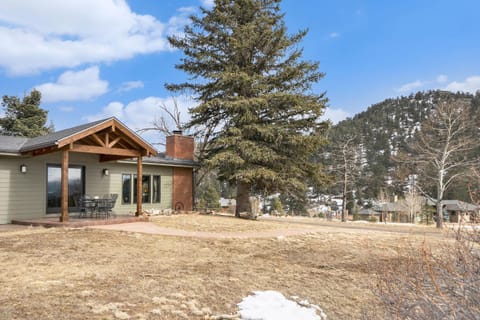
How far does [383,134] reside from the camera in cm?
5044

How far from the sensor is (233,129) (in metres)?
15.2

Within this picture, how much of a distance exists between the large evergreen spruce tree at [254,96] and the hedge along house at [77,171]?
3085 mm

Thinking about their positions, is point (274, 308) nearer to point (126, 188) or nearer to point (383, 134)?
point (126, 188)

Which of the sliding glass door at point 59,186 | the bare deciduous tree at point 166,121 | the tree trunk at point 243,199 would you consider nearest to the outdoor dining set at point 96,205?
the sliding glass door at point 59,186

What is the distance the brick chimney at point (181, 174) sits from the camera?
1678 centimetres

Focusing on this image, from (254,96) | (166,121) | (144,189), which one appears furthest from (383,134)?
(144,189)

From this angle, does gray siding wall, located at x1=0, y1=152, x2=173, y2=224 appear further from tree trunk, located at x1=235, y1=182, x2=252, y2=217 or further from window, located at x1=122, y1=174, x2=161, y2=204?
tree trunk, located at x1=235, y1=182, x2=252, y2=217

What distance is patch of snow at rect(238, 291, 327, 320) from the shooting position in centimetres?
432

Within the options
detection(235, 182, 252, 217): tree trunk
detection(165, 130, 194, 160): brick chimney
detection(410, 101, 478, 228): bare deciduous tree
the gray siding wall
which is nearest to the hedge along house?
the gray siding wall

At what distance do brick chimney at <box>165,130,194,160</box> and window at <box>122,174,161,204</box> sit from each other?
185 centimetres

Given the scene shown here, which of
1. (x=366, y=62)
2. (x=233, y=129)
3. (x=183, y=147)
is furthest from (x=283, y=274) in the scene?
(x=366, y=62)

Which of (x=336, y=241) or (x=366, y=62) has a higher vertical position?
(x=366, y=62)

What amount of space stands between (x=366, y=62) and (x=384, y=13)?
531 centimetres

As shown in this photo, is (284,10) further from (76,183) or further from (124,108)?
(124,108)
